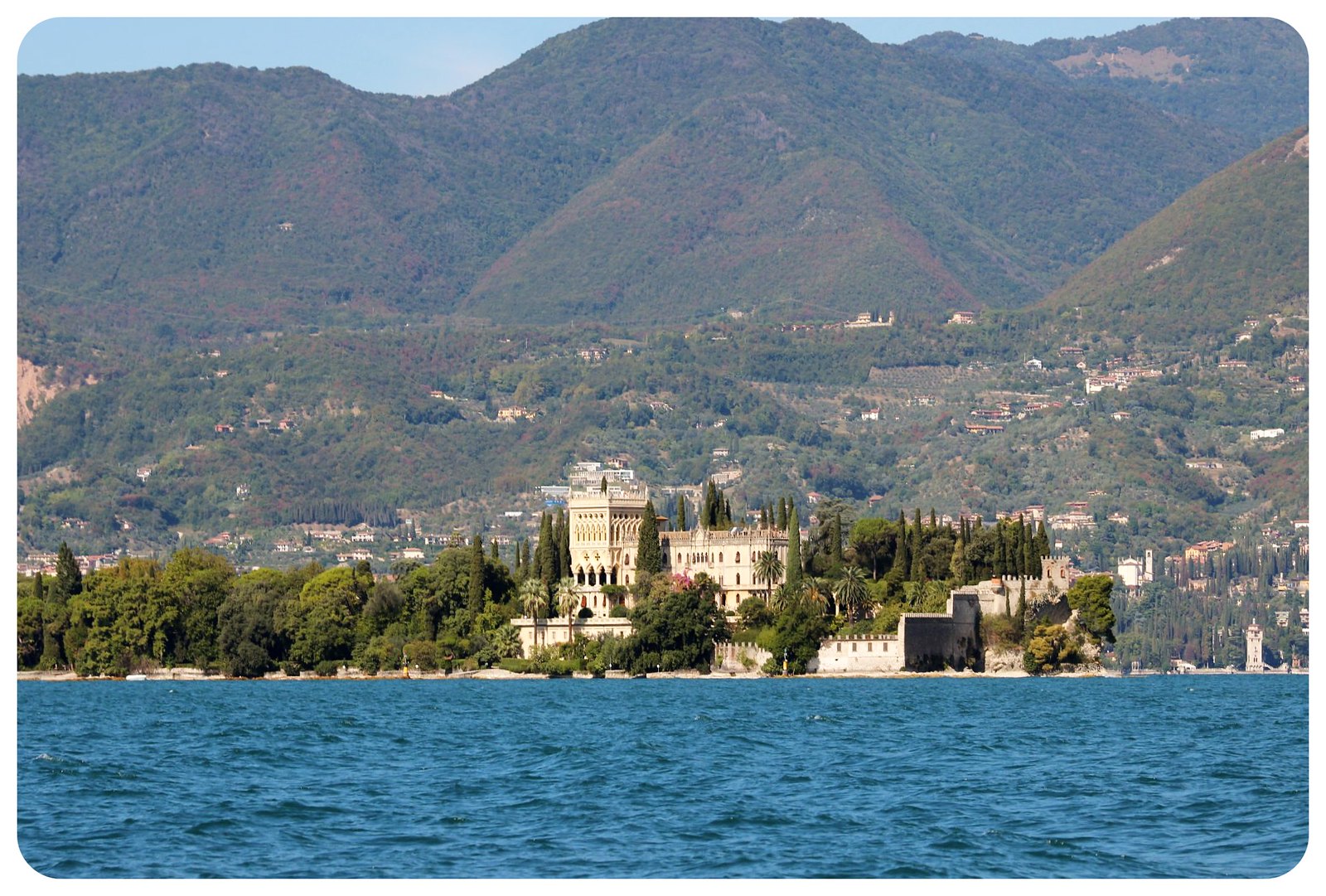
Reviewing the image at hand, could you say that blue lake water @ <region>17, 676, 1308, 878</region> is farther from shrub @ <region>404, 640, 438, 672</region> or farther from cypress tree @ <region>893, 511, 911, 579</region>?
cypress tree @ <region>893, 511, 911, 579</region>

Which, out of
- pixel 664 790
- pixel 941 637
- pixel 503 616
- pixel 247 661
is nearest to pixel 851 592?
pixel 941 637

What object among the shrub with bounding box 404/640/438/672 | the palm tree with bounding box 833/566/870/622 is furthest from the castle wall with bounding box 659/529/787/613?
the shrub with bounding box 404/640/438/672

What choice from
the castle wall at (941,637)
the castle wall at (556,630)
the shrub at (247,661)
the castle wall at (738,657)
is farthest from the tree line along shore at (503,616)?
the castle wall at (941,637)

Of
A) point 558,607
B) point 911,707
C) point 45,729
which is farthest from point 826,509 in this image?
point 45,729

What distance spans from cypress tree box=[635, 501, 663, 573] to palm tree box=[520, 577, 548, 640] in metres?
7.30

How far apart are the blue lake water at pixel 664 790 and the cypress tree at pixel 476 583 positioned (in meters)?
35.9

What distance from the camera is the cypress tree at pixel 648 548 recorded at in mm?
139500

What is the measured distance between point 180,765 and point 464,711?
28603 mm

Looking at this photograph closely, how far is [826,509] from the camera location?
483ft

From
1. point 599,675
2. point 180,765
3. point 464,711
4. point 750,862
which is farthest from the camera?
point 599,675

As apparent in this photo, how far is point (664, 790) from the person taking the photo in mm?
57219

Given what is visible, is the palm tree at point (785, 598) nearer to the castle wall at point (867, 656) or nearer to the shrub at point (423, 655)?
the castle wall at point (867, 656)

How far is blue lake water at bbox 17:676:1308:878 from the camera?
4438 centimetres

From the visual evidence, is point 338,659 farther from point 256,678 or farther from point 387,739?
point 387,739
